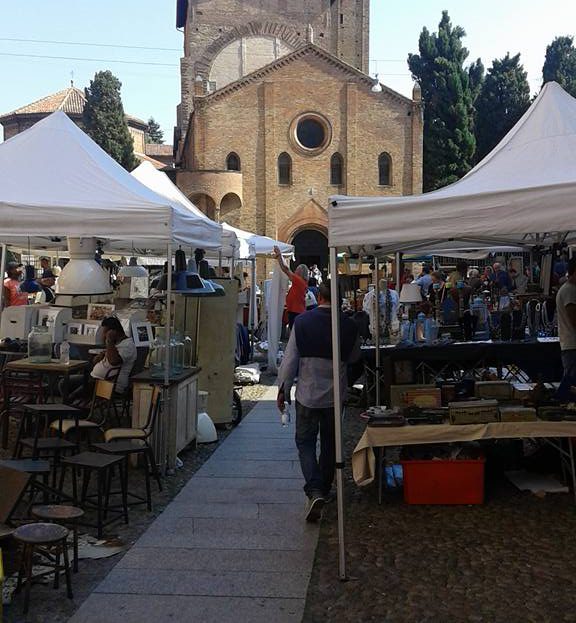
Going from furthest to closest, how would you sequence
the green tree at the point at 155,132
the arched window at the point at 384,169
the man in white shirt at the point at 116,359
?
the green tree at the point at 155,132 → the arched window at the point at 384,169 → the man in white shirt at the point at 116,359

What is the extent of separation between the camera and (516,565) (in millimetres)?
4539

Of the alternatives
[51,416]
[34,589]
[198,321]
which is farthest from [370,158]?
[34,589]

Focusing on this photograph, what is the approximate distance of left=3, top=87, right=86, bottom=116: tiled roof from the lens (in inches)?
2270

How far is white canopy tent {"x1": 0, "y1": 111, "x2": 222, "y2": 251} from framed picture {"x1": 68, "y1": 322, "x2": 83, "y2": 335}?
142cm

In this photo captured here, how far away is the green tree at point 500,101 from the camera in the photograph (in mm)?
45188

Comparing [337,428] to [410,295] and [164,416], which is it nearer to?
[164,416]

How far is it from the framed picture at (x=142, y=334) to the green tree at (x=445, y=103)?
35746mm

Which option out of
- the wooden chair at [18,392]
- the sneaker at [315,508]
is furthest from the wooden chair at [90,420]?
the sneaker at [315,508]

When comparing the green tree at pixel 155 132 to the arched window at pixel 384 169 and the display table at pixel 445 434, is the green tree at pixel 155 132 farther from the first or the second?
the display table at pixel 445 434

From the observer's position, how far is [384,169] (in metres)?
36.9

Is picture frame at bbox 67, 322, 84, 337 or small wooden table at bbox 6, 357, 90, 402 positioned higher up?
picture frame at bbox 67, 322, 84, 337

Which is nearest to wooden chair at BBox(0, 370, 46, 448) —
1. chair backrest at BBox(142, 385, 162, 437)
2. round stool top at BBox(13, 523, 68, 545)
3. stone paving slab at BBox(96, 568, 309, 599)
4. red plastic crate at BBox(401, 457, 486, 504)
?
chair backrest at BBox(142, 385, 162, 437)

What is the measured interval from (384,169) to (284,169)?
5.13m

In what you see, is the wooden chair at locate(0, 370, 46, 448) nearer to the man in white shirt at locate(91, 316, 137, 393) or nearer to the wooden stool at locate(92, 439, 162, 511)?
the man in white shirt at locate(91, 316, 137, 393)
